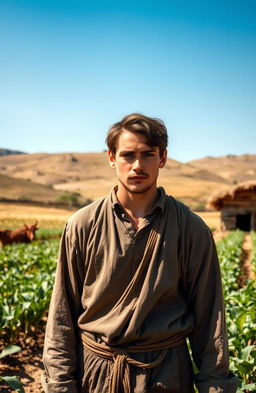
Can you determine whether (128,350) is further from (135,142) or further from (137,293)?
(135,142)

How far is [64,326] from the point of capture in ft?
6.56

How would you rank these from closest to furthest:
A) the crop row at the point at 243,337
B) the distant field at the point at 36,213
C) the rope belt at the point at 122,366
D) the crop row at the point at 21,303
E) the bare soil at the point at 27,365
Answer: the rope belt at the point at 122,366, the crop row at the point at 243,337, the bare soil at the point at 27,365, the crop row at the point at 21,303, the distant field at the point at 36,213

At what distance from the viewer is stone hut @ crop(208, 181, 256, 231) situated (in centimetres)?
2164

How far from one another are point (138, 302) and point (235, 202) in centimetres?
2130

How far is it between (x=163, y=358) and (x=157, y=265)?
0.44 m

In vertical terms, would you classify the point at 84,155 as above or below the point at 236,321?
above

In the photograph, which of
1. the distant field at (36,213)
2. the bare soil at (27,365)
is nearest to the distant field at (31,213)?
the distant field at (36,213)

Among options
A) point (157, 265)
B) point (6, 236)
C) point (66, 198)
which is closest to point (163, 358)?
point (157, 265)

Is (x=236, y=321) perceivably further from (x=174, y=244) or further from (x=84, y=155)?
(x=84, y=155)

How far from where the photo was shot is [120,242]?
76.2 inches

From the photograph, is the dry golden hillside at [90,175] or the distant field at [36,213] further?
the dry golden hillside at [90,175]

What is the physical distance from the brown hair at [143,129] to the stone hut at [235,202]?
20.3m

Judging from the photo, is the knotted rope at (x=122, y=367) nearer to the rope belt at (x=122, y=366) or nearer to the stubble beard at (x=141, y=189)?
the rope belt at (x=122, y=366)

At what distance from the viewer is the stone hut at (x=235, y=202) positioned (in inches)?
852
